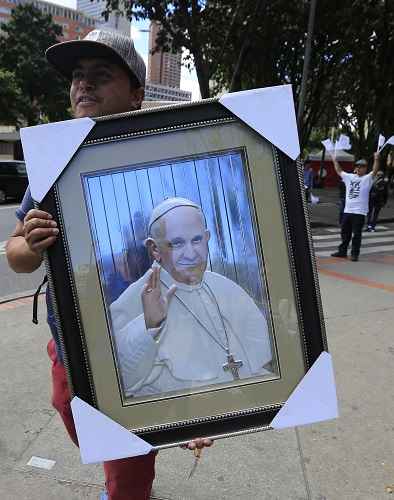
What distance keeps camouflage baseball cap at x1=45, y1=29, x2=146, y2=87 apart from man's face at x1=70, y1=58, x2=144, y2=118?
3 centimetres

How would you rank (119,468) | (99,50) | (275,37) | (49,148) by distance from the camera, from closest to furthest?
(49,148) < (99,50) < (119,468) < (275,37)

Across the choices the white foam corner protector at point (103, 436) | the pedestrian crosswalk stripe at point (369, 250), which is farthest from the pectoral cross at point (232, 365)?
the pedestrian crosswalk stripe at point (369, 250)

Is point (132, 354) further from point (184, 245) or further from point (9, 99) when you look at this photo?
point (9, 99)

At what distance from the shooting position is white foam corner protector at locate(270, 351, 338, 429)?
128cm

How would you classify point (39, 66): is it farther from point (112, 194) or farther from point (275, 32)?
point (112, 194)

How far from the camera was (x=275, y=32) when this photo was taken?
36.8 feet

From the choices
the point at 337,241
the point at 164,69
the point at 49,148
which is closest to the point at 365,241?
the point at 337,241

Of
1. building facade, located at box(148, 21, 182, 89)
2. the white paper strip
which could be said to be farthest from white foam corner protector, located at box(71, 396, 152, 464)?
building facade, located at box(148, 21, 182, 89)

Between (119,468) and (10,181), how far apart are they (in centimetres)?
1656

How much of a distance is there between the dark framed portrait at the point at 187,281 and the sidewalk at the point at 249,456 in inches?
49.8

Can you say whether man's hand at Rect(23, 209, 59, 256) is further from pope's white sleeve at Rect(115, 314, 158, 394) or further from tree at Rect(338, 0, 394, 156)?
tree at Rect(338, 0, 394, 156)

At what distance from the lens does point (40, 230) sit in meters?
1.21

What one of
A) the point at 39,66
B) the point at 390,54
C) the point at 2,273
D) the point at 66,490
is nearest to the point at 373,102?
the point at 390,54

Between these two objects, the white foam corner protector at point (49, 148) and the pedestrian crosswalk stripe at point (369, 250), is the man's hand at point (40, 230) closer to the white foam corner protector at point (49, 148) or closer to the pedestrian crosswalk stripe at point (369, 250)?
the white foam corner protector at point (49, 148)
